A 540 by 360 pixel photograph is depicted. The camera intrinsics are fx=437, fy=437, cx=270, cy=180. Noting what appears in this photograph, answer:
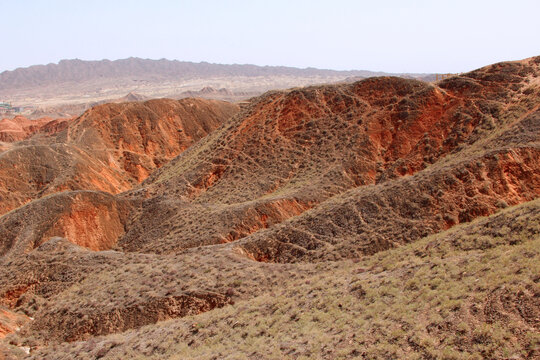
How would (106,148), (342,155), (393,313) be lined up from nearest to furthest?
1. (393,313)
2. (342,155)
3. (106,148)

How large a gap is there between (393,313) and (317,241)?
28.8 ft

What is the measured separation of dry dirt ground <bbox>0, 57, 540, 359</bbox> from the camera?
9.45m

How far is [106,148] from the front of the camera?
49250mm

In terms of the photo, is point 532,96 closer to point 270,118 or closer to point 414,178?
point 414,178

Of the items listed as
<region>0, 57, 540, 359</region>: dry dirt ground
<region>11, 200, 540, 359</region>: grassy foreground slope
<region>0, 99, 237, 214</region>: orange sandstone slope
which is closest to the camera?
<region>11, 200, 540, 359</region>: grassy foreground slope

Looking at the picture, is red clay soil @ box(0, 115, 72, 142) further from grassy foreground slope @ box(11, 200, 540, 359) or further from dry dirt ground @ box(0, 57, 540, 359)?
grassy foreground slope @ box(11, 200, 540, 359)

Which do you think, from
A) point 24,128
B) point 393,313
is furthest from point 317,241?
point 24,128

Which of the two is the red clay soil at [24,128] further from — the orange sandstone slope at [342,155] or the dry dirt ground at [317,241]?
the orange sandstone slope at [342,155]

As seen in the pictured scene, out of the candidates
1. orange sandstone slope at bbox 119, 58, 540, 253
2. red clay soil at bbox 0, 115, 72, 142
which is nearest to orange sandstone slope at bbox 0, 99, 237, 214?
red clay soil at bbox 0, 115, 72, 142

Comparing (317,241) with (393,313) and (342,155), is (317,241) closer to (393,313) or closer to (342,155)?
(393,313)

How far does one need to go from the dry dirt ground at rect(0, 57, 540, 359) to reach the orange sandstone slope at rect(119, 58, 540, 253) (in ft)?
0.39

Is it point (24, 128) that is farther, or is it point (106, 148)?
point (24, 128)

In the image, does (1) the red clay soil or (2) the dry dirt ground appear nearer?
(2) the dry dirt ground

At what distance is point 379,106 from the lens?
102 feet
